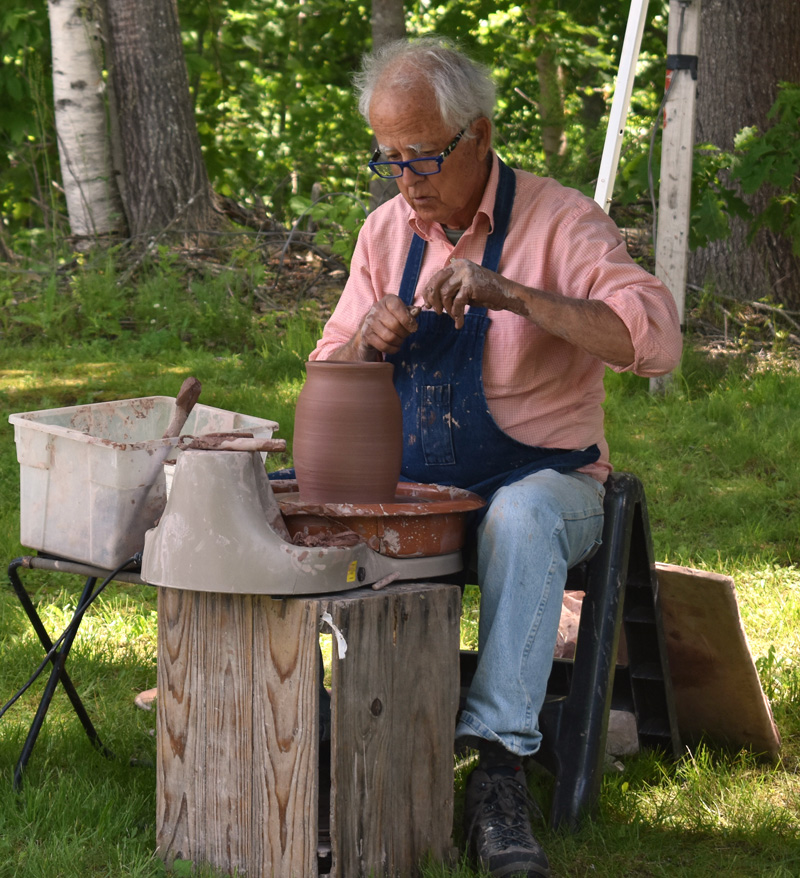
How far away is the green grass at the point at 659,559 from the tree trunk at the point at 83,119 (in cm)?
154

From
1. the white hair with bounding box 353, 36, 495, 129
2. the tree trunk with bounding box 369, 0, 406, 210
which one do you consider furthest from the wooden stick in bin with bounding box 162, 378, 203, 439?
the tree trunk with bounding box 369, 0, 406, 210

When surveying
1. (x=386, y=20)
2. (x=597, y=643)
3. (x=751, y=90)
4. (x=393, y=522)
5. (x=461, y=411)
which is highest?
(x=386, y=20)

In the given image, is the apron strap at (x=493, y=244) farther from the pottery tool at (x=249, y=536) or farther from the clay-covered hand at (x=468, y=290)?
the pottery tool at (x=249, y=536)

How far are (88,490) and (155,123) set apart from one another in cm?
570

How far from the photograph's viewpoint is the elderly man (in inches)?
90.0

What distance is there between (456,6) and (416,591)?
5.93 meters

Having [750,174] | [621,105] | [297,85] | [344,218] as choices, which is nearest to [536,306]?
[621,105]

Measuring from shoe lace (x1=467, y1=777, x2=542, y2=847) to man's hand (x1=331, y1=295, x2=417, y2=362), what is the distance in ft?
3.44

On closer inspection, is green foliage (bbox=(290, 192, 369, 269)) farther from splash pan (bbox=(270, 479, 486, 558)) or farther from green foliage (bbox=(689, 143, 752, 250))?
splash pan (bbox=(270, 479, 486, 558))

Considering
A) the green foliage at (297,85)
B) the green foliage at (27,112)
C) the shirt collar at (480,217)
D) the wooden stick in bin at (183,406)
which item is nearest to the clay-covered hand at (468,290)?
the shirt collar at (480,217)

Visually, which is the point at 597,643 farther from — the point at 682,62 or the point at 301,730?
Answer: the point at 682,62

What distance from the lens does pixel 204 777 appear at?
2178 mm

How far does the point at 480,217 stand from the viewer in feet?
8.68

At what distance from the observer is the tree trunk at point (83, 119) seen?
279 inches
